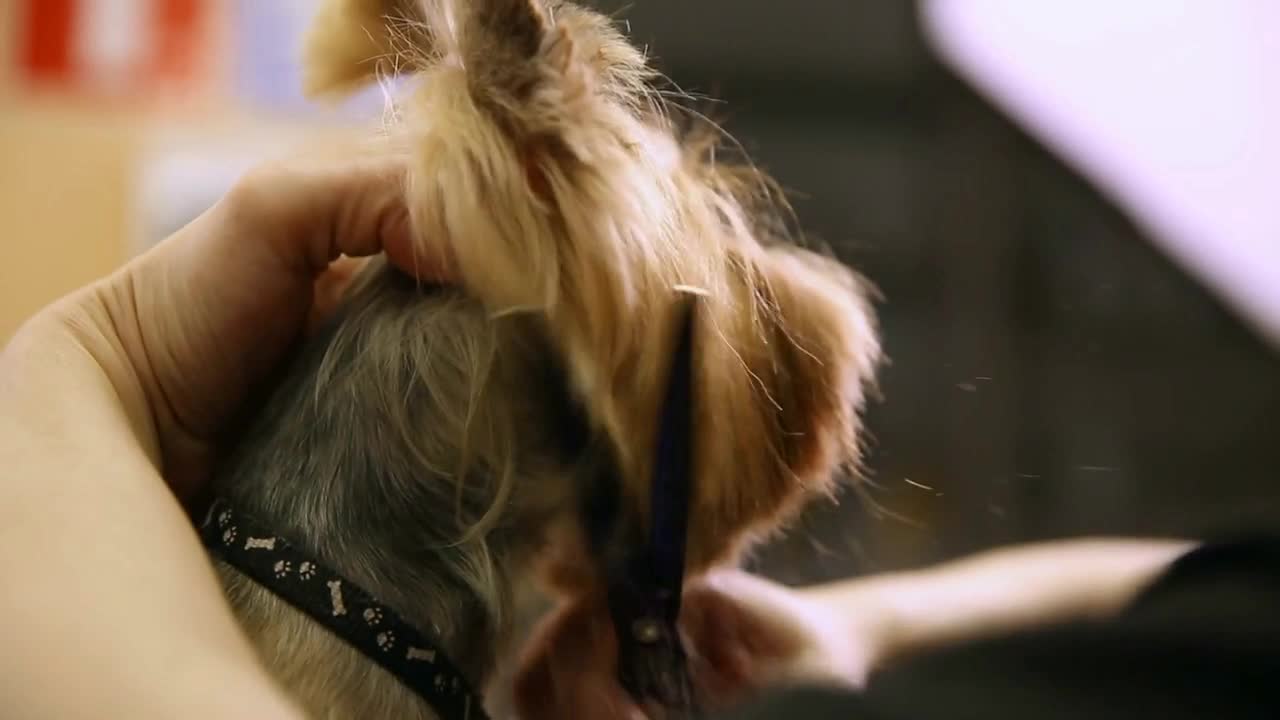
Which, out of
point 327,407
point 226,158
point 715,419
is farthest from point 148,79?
point 715,419

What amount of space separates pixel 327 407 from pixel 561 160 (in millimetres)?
192

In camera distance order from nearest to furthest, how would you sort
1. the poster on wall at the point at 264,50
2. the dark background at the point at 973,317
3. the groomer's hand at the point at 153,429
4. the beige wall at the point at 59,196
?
the groomer's hand at the point at 153,429 → the dark background at the point at 973,317 → the beige wall at the point at 59,196 → the poster on wall at the point at 264,50

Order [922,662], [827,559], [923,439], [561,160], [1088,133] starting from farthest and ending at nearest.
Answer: [1088,133] < [923,439] < [827,559] < [561,160] < [922,662]

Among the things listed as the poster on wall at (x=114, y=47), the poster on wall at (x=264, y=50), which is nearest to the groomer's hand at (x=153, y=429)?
the poster on wall at (x=264, y=50)

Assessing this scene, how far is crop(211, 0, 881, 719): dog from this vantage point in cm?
52

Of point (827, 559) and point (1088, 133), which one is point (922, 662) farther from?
point (1088, 133)

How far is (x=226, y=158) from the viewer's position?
1.46 meters

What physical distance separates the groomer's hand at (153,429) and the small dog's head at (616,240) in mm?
60

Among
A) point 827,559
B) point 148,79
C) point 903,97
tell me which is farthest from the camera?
point 148,79

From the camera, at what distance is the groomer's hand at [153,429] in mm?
418

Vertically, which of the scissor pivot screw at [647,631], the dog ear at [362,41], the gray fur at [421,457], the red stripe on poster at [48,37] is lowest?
the red stripe on poster at [48,37]

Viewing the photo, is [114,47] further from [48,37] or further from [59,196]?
[59,196]

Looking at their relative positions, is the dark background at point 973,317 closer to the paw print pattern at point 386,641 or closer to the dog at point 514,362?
the dog at point 514,362

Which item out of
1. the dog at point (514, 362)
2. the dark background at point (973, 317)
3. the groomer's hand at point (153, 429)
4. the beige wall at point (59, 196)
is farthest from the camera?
the beige wall at point (59, 196)
